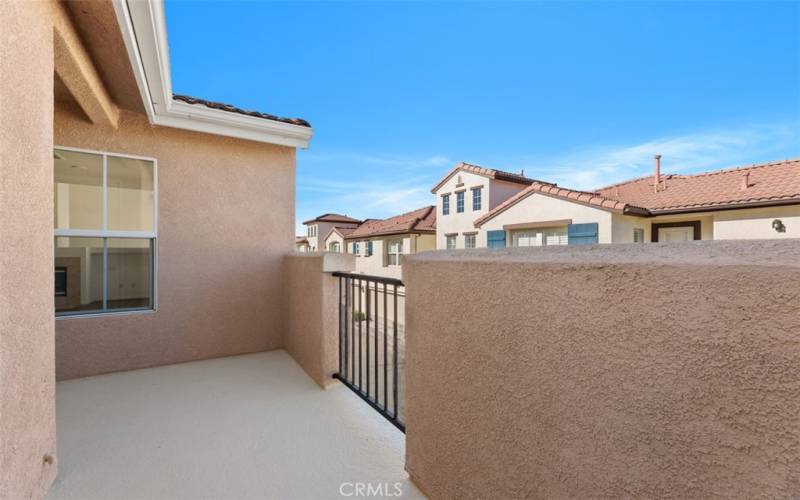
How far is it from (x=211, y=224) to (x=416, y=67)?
10273 mm

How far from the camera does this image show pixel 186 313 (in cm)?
430

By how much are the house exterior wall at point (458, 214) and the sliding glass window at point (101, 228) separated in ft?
47.0

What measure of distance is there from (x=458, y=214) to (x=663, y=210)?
8.88 meters

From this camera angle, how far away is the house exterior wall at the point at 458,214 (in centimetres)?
1705

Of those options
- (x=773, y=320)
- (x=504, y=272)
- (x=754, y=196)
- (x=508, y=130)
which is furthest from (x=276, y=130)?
(x=508, y=130)

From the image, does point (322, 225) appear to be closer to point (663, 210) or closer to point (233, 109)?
point (663, 210)

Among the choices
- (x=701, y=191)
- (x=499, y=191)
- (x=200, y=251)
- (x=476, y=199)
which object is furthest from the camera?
(x=476, y=199)

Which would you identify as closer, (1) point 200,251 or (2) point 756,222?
(1) point 200,251

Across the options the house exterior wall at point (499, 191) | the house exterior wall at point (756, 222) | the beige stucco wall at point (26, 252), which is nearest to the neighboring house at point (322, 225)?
the house exterior wall at point (499, 191)

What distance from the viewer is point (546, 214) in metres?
13.4

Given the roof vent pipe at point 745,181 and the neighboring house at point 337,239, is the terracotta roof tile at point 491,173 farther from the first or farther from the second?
the neighboring house at point 337,239

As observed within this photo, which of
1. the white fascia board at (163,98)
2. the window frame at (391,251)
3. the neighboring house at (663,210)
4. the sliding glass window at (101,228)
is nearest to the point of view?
the white fascia board at (163,98)

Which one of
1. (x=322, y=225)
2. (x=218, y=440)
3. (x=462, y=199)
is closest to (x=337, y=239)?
(x=322, y=225)

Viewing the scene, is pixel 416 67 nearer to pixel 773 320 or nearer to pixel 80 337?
pixel 80 337
